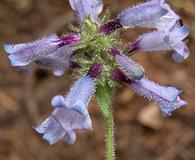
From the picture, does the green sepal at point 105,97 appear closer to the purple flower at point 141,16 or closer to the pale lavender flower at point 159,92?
the pale lavender flower at point 159,92

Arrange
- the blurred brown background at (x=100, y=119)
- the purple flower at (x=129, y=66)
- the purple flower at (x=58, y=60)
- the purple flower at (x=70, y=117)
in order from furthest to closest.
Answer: the blurred brown background at (x=100, y=119) < the purple flower at (x=58, y=60) < the purple flower at (x=129, y=66) < the purple flower at (x=70, y=117)

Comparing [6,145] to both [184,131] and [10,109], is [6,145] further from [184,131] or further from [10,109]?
[184,131]

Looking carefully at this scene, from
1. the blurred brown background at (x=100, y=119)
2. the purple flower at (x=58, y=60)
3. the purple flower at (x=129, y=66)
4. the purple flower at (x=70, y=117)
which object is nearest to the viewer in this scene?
the purple flower at (x=70, y=117)

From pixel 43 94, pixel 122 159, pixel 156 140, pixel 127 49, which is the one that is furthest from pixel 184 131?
pixel 127 49

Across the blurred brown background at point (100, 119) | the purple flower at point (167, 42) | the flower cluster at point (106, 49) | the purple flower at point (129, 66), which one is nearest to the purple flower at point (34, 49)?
the flower cluster at point (106, 49)

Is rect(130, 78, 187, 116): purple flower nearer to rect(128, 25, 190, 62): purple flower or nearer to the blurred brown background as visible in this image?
rect(128, 25, 190, 62): purple flower

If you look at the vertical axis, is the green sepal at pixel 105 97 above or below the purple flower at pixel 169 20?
below
